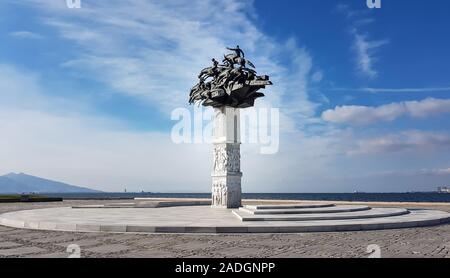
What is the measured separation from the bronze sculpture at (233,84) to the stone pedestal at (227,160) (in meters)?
0.63

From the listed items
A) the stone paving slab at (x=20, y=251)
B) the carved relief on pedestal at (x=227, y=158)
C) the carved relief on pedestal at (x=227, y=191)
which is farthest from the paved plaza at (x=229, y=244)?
the carved relief on pedestal at (x=227, y=158)

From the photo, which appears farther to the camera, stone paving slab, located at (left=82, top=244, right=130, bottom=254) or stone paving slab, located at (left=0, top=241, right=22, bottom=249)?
stone paving slab, located at (left=0, top=241, right=22, bottom=249)

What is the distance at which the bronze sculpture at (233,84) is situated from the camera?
22297 mm

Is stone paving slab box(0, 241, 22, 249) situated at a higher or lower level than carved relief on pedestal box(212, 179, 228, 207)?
lower

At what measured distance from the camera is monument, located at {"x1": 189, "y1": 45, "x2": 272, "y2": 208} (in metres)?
22.5

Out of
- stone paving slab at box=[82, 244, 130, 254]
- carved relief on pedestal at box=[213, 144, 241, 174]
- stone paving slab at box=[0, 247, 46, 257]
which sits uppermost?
carved relief on pedestal at box=[213, 144, 241, 174]

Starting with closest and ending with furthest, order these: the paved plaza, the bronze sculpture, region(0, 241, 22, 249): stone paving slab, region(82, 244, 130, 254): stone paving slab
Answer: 1. the paved plaza
2. region(82, 244, 130, 254): stone paving slab
3. region(0, 241, 22, 249): stone paving slab
4. the bronze sculpture

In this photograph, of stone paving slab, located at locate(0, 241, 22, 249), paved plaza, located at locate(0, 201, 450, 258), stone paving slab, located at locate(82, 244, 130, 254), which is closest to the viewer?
paved plaza, located at locate(0, 201, 450, 258)

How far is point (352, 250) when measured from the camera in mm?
10391

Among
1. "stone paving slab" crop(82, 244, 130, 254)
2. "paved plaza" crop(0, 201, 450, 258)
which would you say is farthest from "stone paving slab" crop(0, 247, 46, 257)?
"stone paving slab" crop(82, 244, 130, 254)

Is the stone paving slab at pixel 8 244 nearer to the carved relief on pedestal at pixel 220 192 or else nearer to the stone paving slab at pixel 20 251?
the stone paving slab at pixel 20 251

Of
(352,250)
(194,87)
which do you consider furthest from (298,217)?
(194,87)

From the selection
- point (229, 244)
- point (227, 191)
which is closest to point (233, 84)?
point (227, 191)

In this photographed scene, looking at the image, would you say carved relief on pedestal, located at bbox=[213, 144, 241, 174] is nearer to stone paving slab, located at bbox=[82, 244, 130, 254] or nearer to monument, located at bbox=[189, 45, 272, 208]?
monument, located at bbox=[189, 45, 272, 208]
